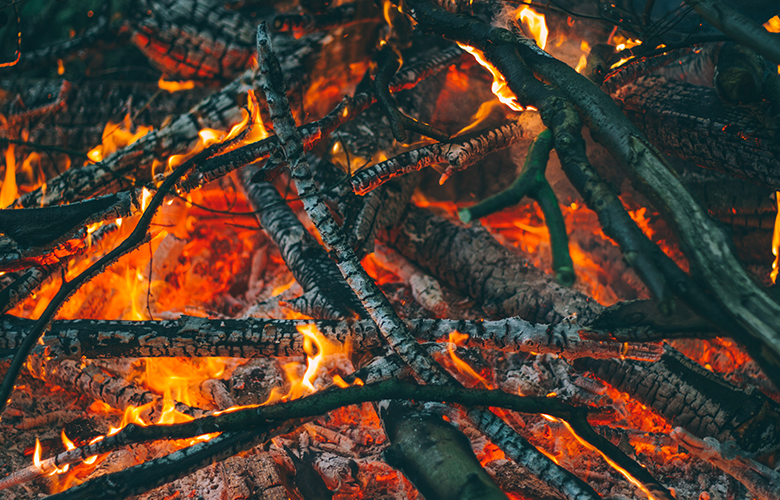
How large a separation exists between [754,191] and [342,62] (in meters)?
3.35

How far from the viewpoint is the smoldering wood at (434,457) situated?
179 centimetres

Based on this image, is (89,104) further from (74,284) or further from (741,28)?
(741,28)

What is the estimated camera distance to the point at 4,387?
1.96 m

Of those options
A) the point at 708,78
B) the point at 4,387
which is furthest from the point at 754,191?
the point at 4,387

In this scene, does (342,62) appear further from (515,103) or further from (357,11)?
(515,103)

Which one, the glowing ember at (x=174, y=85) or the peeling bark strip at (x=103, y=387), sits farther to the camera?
the glowing ember at (x=174, y=85)

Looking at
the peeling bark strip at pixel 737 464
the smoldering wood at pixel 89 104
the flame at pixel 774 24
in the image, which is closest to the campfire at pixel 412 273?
the peeling bark strip at pixel 737 464

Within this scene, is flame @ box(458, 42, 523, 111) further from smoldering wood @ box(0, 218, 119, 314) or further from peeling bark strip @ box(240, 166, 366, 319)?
smoldering wood @ box(0, 218, 119, 314)

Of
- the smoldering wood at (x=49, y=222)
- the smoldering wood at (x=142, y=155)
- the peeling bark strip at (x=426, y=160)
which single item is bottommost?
the peeling bark strip at (x=426, y=160)

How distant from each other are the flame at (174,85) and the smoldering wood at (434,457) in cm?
416

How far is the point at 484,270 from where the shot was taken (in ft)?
11.0

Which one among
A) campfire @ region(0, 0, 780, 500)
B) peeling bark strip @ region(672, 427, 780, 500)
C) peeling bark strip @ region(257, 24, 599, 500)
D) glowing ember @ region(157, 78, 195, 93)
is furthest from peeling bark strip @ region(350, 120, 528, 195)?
glowing ember @ region(157, 78, 195, 93)

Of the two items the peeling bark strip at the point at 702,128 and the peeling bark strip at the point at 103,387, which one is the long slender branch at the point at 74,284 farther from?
the peeling bark strip at the point at 702,128

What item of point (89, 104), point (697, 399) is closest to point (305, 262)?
point (697, 399)
